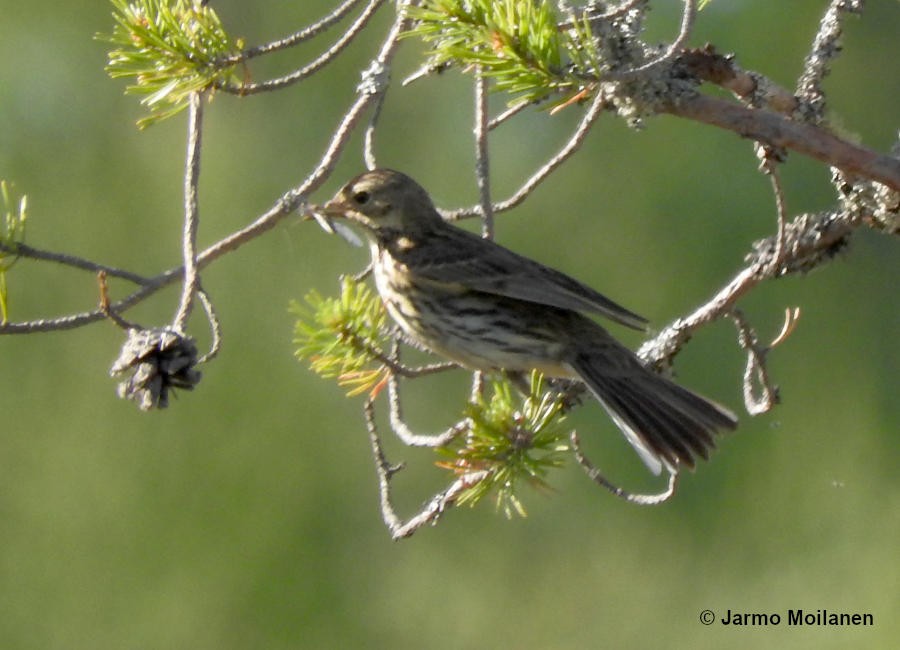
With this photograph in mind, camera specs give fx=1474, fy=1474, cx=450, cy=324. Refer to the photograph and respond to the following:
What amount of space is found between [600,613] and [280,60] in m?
2.69

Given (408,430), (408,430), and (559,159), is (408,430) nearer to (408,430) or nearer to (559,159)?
(408,430)

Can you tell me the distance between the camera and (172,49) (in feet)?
8.47

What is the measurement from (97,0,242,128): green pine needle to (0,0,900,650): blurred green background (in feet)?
8.66

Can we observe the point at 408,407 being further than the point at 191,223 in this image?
Yes

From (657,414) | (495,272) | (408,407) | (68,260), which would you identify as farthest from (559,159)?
(408,407)

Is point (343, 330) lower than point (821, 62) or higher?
lower

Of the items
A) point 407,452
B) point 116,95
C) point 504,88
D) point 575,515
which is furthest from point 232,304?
point 504,88

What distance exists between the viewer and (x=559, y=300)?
3.38m

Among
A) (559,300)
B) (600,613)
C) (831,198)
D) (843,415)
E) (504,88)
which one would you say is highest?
(831,198)

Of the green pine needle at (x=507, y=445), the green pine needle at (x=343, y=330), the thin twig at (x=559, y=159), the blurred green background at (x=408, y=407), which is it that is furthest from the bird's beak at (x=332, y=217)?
the blurred green background at (x=408, y=407)

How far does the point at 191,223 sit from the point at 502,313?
123 cm

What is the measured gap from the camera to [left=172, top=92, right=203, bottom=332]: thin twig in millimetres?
2387

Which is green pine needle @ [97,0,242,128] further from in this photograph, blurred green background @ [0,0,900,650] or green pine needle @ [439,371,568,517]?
blurred green background @ [0,0,900,650]

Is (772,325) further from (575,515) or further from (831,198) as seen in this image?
(575,515)
